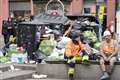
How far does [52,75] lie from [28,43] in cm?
276

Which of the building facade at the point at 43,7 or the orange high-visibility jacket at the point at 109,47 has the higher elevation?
the building facade at the point at 43,7

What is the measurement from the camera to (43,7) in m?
32.7

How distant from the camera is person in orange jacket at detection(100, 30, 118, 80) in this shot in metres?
13.4

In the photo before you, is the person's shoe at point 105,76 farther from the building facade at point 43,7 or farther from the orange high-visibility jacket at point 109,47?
the building facade at point 43,7

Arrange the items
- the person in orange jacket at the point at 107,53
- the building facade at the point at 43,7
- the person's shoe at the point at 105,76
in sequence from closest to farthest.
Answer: the person's shoe at the point at 105,76, the person in orange jacket at the point at 107,53, the building facade at the point at 43,7

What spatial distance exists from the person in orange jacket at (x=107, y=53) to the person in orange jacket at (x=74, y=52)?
516mm

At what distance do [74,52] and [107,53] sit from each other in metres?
0.93

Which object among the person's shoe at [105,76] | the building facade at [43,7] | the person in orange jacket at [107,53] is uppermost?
the building facade at [43,7]

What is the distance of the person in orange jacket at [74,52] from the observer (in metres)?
13.7

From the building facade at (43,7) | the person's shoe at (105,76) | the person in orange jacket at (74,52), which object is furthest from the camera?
the building facade at (43,7)

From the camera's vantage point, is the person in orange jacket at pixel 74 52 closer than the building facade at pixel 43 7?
Yes

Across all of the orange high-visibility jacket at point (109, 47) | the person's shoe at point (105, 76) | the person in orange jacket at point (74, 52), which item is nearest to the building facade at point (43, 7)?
the person in orange jacket at point (74, 52)

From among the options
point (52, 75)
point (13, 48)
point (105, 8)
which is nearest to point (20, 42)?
point (13, 48)

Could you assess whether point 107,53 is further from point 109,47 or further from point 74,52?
point 74,52
